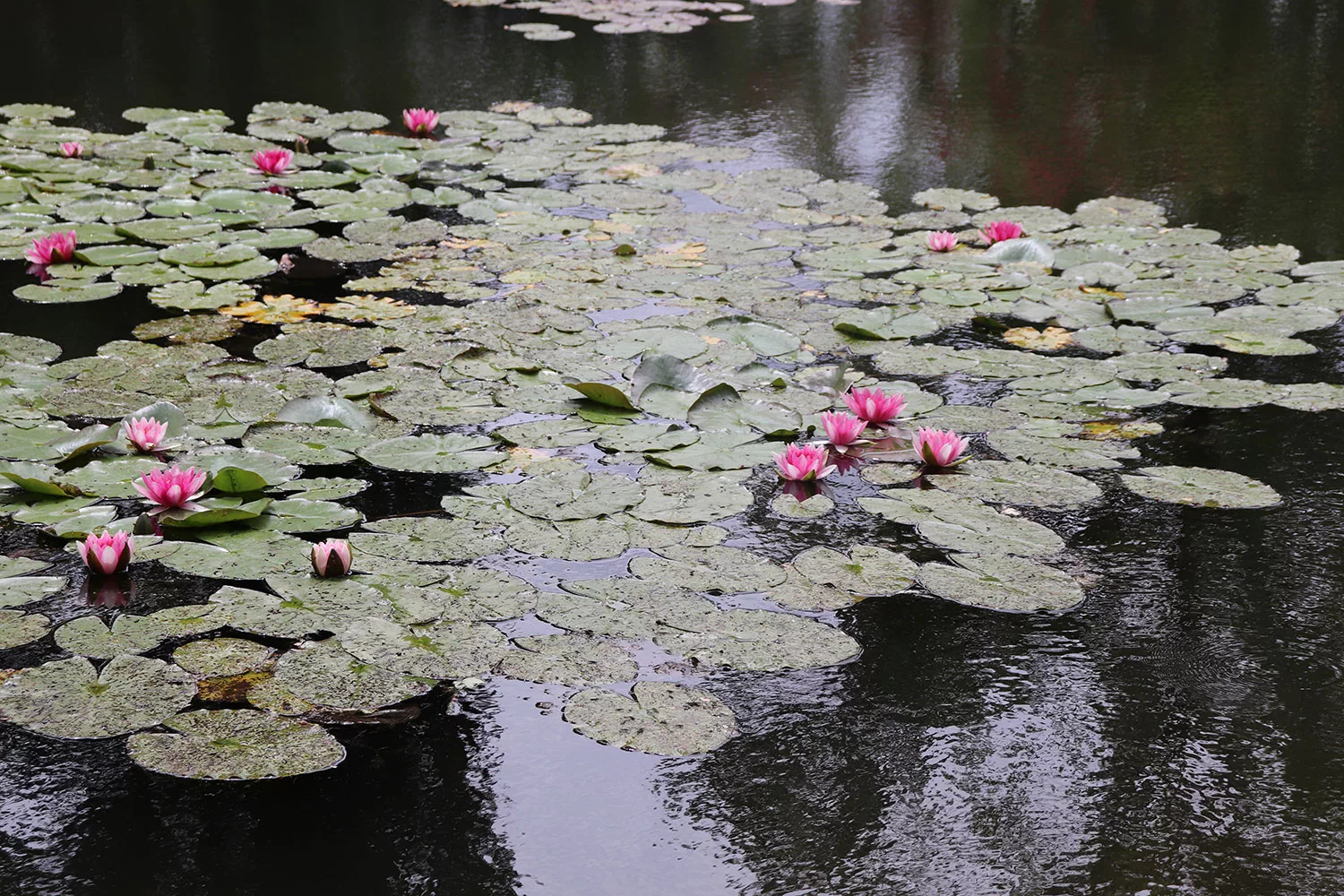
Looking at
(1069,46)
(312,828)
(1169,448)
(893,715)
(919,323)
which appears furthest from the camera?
(1069,46)

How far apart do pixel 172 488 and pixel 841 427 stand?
1.40 metres

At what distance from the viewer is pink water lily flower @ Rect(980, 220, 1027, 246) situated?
407 cm

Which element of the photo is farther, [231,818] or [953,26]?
[953,26]

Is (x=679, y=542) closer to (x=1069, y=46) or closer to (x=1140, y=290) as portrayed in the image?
(x=1140, y=290)

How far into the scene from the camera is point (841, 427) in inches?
104

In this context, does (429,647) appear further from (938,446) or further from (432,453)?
(938,446)

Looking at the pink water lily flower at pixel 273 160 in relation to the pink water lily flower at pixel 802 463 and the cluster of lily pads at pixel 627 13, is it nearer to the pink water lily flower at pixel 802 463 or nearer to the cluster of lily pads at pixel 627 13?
the pink water lily flower at pixel 802 463

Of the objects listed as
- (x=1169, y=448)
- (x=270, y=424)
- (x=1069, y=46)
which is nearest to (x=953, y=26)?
(x=1069, y=46)

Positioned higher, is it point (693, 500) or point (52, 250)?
point (52, 250)

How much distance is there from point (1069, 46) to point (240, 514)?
671 centimetres

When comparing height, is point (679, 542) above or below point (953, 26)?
below

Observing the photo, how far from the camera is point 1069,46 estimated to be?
743cm

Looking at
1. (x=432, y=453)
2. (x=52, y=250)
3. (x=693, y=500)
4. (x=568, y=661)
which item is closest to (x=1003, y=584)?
(x=693, y=500)

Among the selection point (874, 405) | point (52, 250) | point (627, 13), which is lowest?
point (874, 405)
